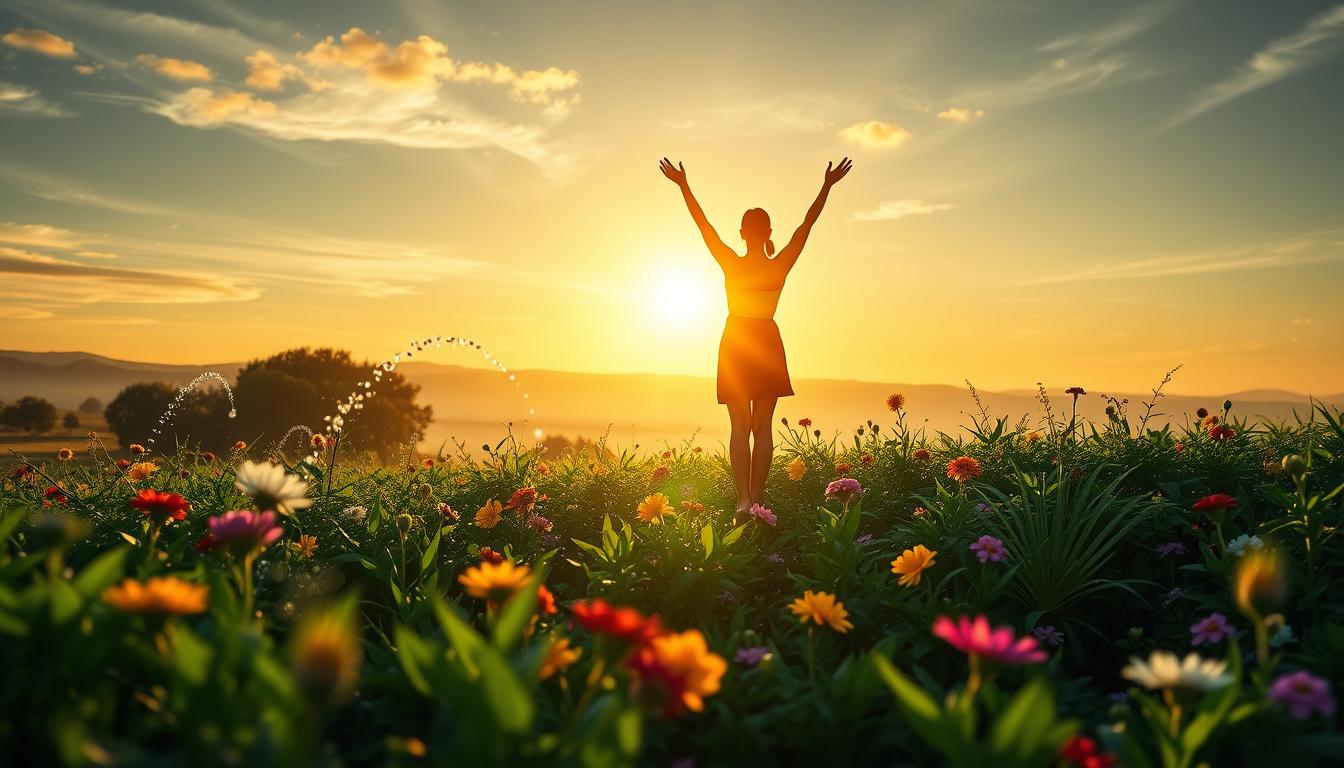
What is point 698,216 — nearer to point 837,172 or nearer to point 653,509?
point 837,172

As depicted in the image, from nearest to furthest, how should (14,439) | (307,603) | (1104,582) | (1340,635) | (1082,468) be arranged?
1. (1340,635)
2. (307,603)
3. (1104,582)
4. (1082,468)
5. (14,439)

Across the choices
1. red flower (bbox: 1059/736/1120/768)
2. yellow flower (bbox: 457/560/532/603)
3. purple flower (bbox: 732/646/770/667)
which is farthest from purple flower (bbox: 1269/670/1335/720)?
yellow flower (bbox: 457/560/532/603)

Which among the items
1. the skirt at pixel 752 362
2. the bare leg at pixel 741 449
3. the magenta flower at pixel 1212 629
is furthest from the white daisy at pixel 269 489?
the skirt at pixel 752 362

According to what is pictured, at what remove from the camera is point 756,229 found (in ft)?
21.7

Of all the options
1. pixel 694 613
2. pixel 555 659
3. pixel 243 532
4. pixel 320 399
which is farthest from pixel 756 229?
pixel 320 399

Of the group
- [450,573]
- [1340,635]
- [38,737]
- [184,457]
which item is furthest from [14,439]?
[1340,635]

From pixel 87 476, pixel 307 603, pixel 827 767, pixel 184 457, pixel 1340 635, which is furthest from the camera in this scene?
pixel 184 457

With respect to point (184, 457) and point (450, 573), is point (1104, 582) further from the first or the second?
point (184, 457)

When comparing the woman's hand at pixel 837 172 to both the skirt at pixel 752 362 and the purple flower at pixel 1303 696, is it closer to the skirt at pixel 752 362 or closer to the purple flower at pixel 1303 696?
the skirt at pixel 752 362

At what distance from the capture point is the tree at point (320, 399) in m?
23.5

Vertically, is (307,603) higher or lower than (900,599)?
lower

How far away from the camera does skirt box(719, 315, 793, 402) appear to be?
6461 millimetres

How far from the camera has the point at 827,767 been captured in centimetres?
234

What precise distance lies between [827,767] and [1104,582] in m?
2.74
